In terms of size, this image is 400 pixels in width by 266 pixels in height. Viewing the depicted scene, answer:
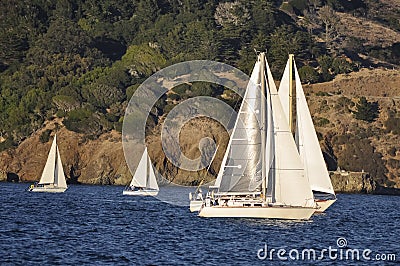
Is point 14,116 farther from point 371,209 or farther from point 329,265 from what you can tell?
point 329,265

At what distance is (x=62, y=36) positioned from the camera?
136125mm

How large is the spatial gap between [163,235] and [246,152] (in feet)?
23.5

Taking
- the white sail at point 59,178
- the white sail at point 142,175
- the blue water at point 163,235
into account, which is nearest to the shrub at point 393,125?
the white sail at point 142,175

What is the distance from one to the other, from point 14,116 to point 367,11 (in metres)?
76.4

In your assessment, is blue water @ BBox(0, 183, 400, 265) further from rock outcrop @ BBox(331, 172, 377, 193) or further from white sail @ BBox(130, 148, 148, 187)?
rock outcrop @ BBox(331, 172, 377, 193)

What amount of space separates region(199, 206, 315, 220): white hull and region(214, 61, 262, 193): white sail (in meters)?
1.21

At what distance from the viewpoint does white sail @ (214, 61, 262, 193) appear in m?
46.8

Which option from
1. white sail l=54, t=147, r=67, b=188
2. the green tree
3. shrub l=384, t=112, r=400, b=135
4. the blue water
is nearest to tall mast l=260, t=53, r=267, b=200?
the blue water

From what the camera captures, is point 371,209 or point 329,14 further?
point 329,14

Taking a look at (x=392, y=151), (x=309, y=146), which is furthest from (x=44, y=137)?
(x=309, y=146)

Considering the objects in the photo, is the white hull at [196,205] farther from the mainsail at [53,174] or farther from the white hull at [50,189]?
the mainsail at [53,174]

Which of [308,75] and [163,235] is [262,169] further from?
[308,75]

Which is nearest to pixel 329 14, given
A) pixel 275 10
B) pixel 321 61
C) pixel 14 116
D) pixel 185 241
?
pixel 275 10

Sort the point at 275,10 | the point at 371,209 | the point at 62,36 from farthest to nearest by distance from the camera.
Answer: the point at 275,10
the point at 62,36
the point at 371,209
